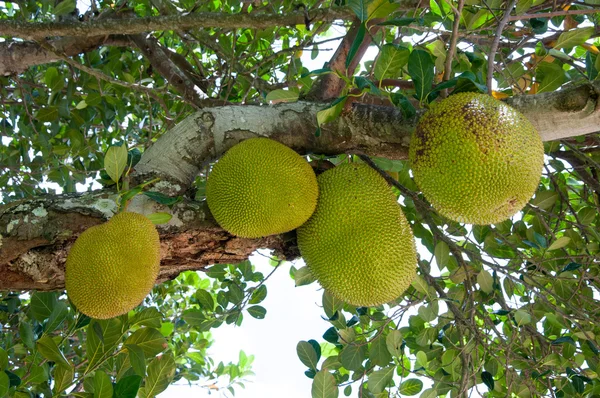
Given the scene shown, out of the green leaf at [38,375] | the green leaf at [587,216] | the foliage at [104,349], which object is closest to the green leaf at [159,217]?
the foliage at [104,349]

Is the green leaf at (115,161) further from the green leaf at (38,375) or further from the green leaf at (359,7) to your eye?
the green leaf at (359,7)

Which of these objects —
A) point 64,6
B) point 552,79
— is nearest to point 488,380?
point 552,79

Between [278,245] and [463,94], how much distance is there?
2.20ft

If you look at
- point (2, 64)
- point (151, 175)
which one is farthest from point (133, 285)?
point (2, 64)

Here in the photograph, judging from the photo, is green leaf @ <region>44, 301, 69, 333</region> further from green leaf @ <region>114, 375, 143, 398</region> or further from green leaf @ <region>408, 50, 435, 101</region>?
green leaf @ <region>408, 50, 435, 101</region>

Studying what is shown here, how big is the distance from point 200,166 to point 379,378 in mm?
893

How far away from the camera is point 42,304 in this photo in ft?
4.86

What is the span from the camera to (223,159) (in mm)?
1360

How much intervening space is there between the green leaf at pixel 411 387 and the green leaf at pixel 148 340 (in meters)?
0.92

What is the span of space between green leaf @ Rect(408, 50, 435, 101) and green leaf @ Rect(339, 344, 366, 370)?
910mm

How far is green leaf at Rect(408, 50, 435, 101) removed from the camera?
1.27 metres

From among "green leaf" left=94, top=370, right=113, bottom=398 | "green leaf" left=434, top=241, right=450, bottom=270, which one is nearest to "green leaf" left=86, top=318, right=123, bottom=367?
"green leaf" left=94, top=370, right=113, bottom=398

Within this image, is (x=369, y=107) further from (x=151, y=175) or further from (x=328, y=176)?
(x=151, y=175)

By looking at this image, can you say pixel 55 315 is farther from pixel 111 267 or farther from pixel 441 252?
pixel 441 252
